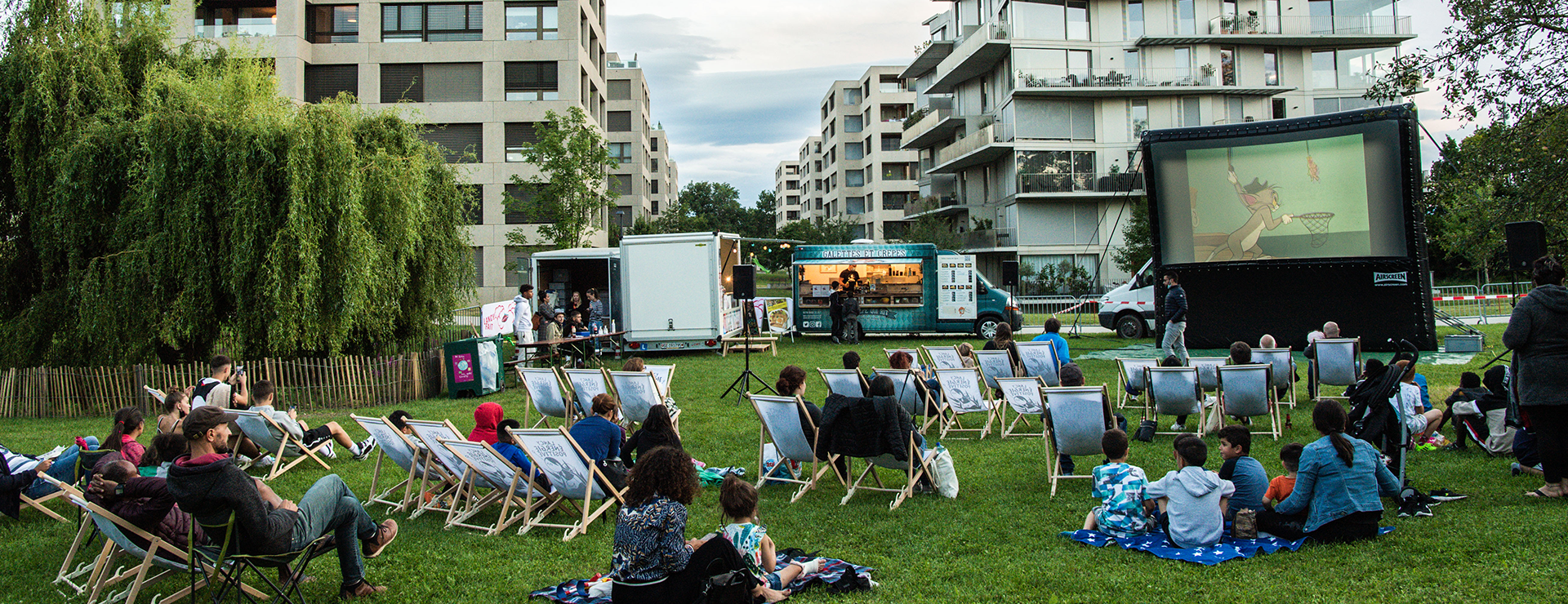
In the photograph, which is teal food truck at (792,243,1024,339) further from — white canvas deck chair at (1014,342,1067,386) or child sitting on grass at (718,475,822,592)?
child sitting on grass at (718,475,822,592)

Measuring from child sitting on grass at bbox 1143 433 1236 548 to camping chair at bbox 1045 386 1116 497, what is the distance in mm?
1313

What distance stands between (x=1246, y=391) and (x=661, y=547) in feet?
20.9

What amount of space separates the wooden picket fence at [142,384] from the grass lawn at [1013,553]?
4.43m

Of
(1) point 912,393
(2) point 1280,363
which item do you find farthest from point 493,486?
(2) point 1280,363

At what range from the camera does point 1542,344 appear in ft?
19.0

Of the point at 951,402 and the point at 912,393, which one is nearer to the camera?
the point at 912,393

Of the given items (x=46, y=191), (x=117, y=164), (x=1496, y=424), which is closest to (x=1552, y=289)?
(x=1496, y=424)

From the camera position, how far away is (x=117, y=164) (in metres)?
11.7

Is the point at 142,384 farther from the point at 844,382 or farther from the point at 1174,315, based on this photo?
the point at 1174,315

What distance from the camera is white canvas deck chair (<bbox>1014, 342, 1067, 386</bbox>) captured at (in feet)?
31.8

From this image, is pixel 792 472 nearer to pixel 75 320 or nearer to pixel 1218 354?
pixel 75 320

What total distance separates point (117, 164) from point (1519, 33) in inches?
758

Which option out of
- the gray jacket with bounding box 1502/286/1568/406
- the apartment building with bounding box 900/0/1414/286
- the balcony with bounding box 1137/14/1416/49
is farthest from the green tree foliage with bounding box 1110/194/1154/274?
the gray jacket with bounding box 1502/286/1568/406

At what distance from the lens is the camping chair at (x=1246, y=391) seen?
7.84 meters
